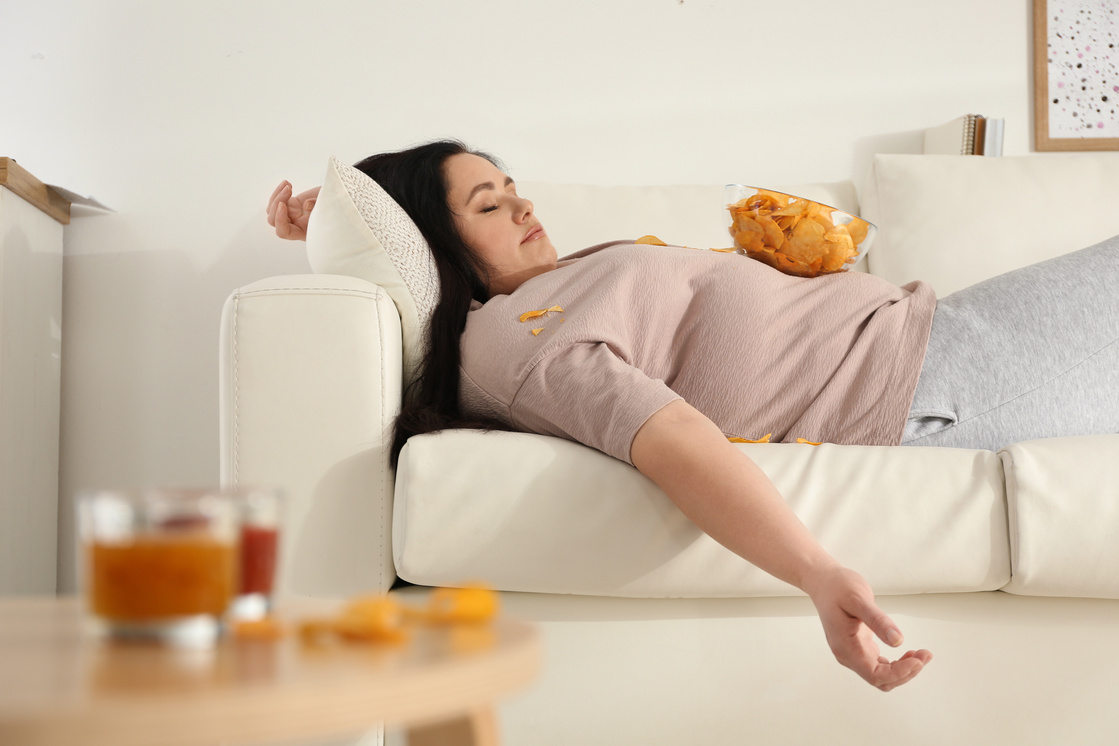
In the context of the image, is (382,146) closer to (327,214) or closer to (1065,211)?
(327,214)

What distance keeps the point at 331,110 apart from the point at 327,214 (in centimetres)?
82

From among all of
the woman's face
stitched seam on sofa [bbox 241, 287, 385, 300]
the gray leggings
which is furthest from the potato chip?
the woman's face

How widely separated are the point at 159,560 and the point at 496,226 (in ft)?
3.51

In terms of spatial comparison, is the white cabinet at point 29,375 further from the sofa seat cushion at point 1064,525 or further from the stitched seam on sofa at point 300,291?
the sofa seat cushion at point 1064,525

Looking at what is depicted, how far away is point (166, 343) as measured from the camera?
→ 1.85m

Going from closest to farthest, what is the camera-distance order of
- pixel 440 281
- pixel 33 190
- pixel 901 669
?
pixel 901 669 < pixel 440 281 < pixel 33 190

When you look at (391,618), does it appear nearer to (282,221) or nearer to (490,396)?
(490,396)

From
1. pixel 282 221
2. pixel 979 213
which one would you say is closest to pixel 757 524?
→ pixel 282 221

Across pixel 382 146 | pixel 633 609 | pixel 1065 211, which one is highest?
pixel 382 146

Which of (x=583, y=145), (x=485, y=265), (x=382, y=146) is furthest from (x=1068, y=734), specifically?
(x=382, y=146)

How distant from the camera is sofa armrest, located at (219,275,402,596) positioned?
0.96m

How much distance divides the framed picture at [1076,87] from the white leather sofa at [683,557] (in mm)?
1385

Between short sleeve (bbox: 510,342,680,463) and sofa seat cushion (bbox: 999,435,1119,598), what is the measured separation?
1.29ft

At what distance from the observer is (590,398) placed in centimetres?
95
